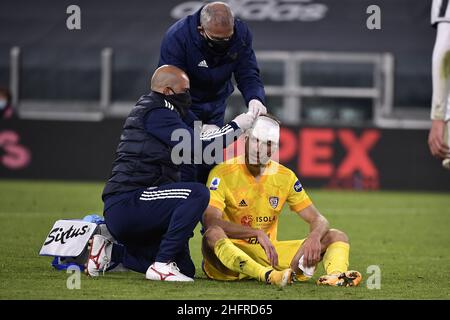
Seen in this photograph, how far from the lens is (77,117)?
20.6 metres

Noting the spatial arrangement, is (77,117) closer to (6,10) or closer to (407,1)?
(6,10)

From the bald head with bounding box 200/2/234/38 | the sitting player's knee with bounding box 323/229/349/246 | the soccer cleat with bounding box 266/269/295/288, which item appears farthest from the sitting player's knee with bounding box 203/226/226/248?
the bald head with bounding box 200/2/234/38

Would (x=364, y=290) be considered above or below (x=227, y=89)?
below

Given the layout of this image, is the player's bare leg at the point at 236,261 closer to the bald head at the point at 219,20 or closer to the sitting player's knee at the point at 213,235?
the sitting player's knee at the point at 213,235

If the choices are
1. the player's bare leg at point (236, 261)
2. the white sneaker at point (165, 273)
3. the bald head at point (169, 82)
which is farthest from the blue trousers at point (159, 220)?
the bald head at point (169, 82)

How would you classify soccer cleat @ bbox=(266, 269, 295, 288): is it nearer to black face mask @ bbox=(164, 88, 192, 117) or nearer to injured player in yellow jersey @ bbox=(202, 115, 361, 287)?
injured player in yellow jersey @ bbox=(202, 115, 361, 287)

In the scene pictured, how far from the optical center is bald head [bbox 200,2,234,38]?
316 inches

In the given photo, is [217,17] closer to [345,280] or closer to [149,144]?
[149,144]

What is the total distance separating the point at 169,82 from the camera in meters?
7.62

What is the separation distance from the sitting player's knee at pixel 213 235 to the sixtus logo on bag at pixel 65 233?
95cm

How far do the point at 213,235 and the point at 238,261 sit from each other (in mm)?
281

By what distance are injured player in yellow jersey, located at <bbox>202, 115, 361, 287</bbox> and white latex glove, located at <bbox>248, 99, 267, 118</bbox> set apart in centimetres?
13

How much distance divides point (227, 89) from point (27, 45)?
12.6m

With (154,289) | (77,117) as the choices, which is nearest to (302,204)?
(154,289)
